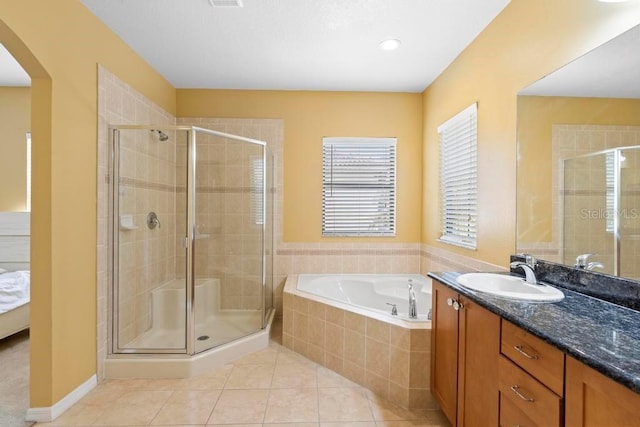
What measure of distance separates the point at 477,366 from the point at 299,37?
2.40 meters

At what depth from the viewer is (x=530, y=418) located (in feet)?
3.43

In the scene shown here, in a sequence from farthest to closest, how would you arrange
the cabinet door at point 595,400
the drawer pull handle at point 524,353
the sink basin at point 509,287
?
the sink basin at point 509,287 → the drawer pull handle at point 524,353 → the cabinet door at point 595,400

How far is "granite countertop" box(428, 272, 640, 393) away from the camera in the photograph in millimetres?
770

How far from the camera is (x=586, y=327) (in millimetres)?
1020

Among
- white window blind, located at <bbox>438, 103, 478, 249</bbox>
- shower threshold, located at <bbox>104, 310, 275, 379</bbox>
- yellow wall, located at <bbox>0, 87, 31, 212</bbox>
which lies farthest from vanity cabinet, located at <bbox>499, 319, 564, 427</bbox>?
yellow wall, located at <bbox>0, 87, 31, 212</bbox>

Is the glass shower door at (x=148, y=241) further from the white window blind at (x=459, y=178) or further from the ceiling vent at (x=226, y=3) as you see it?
the white window blind at (x=459, y=178)

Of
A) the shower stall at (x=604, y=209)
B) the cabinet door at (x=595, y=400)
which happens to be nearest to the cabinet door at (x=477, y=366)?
the cabinet door at (x=595, y=400)

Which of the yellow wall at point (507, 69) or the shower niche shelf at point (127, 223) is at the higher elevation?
the yellow wall at point (507, 69)

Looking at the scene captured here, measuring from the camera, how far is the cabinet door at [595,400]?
2.36 ft

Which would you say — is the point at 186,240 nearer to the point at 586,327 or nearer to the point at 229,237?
the point at 229,237

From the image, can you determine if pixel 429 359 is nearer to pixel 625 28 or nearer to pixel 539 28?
pixel 625 28

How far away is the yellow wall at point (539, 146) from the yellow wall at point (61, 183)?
9.00 ft

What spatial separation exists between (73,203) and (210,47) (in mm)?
1557

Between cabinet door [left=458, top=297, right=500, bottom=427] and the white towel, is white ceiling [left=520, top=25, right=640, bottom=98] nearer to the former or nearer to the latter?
cabinet door [left=458, top=297, right=500, bottom=427]
